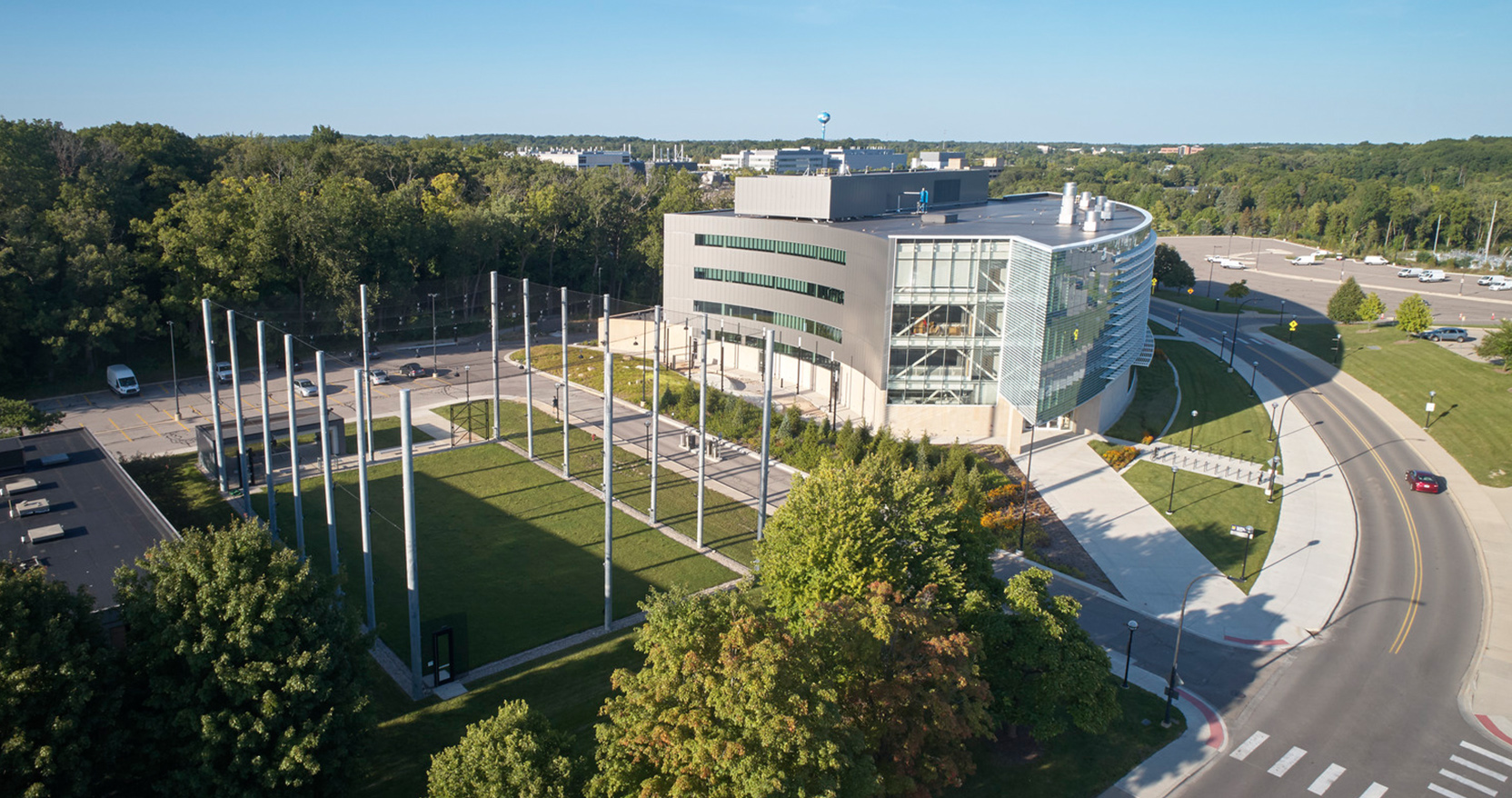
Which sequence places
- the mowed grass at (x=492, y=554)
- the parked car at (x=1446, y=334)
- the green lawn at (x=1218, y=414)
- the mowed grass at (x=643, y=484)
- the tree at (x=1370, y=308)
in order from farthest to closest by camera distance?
the tree at (x=1370, y=308)
the parked car at (x=1446, y=334)
the green lawn at (x=1218, y=414)
the mowed grass at (x=643, y=484)
the mowed grass at (x=492, y=554)

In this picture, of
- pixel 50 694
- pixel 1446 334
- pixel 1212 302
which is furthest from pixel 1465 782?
pixel 1212 302

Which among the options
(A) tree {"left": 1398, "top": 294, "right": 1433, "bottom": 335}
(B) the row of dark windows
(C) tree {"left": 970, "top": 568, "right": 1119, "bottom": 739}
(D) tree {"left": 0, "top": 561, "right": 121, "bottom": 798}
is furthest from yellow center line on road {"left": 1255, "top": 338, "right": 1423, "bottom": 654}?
(D) tree {"left": 0, "top": 561, "right": 121, "bottom": 798}

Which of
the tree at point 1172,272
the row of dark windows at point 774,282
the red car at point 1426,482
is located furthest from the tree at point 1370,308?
the row of dark windows at point 774,282

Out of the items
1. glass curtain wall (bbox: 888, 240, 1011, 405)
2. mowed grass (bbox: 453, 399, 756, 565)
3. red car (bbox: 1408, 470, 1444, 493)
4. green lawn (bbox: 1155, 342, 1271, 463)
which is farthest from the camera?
green lawn (bbox: 1155, 342, 1271, 463)

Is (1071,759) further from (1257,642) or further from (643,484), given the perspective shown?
(643,484)

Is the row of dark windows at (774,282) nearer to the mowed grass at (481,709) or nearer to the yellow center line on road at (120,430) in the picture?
the mowed grass at (481,709)

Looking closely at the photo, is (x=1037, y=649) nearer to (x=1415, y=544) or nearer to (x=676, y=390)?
(x=1415, y=544)

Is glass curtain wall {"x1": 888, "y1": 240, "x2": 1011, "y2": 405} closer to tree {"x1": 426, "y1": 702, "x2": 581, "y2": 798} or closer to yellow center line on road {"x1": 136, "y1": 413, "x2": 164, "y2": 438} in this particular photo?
tree {"x1": 426, "y1": 702, "x2": 581, "y2": 798}
